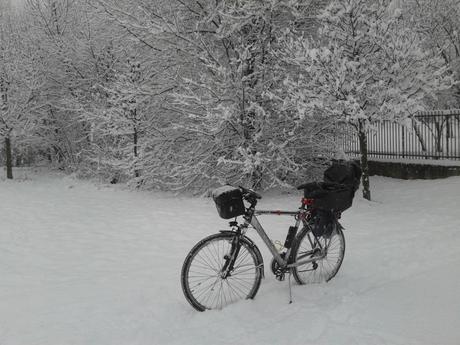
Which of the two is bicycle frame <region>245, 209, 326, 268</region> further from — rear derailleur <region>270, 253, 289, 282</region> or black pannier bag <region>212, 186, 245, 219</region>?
black pannier bag <region>212, 186, 245, 219</region>

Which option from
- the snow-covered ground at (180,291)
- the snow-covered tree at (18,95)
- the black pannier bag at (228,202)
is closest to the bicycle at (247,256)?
the black pannier bag at (228,202)

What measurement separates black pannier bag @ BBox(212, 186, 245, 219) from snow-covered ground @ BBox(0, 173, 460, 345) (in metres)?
0.87

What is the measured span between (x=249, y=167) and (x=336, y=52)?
2.83 metres

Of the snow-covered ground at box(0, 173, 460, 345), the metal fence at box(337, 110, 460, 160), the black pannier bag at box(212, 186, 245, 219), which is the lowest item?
the snow-covered ground at box(0, 173, 460, 345)

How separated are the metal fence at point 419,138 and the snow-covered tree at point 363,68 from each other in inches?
72.7

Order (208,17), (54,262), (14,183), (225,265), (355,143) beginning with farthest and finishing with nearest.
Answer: (14,183) < (355,143) < (208,17) < (54,262) < (225,265)

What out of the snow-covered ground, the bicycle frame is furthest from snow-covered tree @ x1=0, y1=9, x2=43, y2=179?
the bicycle frame

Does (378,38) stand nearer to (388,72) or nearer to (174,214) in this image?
(388,72)

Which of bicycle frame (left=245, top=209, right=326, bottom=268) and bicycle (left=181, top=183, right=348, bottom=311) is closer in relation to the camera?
bicycle (left=181, top=183, right=348, bottom=311)

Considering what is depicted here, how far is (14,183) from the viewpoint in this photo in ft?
54.8

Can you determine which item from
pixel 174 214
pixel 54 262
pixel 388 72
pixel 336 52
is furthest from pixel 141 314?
pixel 388 72

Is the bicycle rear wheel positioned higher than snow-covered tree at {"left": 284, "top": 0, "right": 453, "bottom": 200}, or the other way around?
snow-covered tree at {"left": 284, "top": 0, "right": 453, "bottom": 200}

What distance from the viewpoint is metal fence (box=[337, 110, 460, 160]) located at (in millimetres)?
11562

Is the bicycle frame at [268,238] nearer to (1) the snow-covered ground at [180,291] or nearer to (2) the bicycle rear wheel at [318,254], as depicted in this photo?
(2) the bicycle rear wheel at [318,254]
